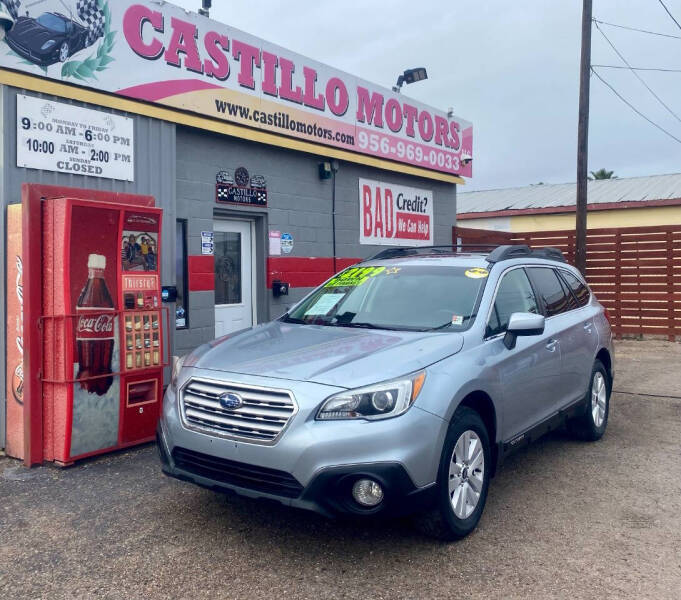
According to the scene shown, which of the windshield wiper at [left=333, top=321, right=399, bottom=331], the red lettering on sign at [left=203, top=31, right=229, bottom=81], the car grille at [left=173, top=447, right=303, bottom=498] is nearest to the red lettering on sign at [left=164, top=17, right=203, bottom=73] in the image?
the red lettering on sign at [left=203, top=31, right=229, bottom=81]

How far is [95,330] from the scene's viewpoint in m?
5.71

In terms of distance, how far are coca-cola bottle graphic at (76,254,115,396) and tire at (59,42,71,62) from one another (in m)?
1.97

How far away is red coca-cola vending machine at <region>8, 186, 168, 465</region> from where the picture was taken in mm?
5527

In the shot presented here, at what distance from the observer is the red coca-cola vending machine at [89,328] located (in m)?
5.53

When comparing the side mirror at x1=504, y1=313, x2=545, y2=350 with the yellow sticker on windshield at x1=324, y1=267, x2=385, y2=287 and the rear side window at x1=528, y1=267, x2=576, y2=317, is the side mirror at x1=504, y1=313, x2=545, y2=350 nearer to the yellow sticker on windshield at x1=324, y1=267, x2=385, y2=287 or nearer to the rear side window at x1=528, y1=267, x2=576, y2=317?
the rear side window at x1=528, y1=267, x2=576, y2=317

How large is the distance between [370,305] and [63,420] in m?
2.58

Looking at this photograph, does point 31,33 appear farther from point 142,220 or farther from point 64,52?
point 142,220

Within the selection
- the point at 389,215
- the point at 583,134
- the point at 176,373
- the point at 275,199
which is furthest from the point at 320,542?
the point at 583,134

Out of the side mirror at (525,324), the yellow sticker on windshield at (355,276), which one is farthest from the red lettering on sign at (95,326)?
the side mirror at (525,324)

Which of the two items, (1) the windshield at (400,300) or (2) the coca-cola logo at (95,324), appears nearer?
(1) the windshield at (400,300)

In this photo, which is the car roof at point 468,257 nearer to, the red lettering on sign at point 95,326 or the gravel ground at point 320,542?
the gravel ground at point 320,542

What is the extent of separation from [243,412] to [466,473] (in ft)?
4.49

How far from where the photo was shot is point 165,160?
7492mm

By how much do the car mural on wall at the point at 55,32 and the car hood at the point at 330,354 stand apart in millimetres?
3303
